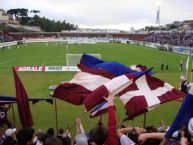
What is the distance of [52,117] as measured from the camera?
688 inches

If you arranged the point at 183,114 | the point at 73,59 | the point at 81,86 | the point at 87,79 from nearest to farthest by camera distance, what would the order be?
the point at 183,114
the point at 81,86
the point at 87,79
the point at 73,59

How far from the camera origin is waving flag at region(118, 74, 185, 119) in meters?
9.42

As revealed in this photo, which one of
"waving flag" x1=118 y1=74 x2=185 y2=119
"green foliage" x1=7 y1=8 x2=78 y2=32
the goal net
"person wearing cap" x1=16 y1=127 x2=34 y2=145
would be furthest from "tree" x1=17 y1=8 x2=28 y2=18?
"person wearing cap" x1=16 y1=127 x2=34 y2=145

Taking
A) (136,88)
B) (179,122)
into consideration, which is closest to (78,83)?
(136,88)

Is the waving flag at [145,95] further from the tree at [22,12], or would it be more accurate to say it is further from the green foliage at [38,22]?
the tree at [22,12]

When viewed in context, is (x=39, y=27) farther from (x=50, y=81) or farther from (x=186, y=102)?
(x=186, y=102)

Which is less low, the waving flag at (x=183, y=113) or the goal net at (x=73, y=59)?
the waving flag at (x=183, y=113)

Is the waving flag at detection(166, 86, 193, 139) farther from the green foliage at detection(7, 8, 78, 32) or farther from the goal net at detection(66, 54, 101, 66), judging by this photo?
the green foliage at detection(7, 8, 78, 32)

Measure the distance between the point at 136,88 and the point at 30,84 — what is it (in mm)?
18433

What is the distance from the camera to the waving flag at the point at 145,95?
9422 millimetres

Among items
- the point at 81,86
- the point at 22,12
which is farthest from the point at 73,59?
the point at 22,12

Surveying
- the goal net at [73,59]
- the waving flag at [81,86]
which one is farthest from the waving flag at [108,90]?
the goal net at [73,59]

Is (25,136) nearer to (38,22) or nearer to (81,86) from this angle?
(81,86)

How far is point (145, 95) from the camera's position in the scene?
991cm
